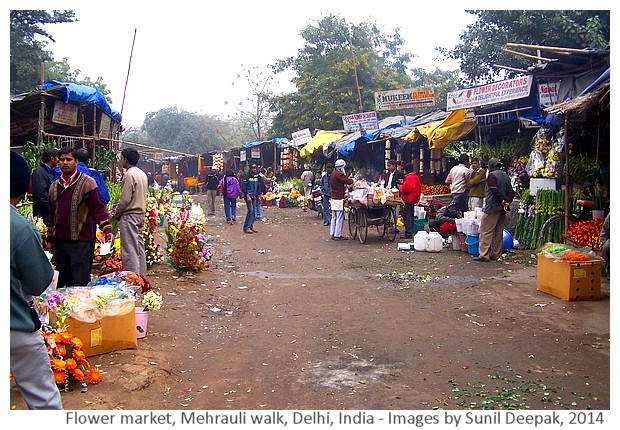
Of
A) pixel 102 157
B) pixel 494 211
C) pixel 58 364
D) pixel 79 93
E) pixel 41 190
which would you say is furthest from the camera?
pixel 102 157

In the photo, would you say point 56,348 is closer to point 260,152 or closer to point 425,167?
point 425,167

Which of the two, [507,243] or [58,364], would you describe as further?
[507,243]

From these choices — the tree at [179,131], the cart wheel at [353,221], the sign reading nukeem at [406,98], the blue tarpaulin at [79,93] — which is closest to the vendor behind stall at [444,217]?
the cart wheel at [353,221]

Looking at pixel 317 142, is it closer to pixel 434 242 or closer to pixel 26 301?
pixel 434 242

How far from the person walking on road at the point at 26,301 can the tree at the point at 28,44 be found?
20.4 meters

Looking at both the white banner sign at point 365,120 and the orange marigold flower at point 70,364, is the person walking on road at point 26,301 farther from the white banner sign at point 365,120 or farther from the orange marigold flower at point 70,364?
the white banner sign at point 365,120

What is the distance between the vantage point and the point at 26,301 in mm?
3545

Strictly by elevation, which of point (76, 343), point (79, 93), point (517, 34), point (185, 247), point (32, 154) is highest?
point (517, 34)

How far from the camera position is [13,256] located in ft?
11.1

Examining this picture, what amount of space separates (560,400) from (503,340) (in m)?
1.69

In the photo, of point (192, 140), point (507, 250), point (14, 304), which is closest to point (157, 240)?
point (507, 250)

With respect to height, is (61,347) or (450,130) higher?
(450,130)

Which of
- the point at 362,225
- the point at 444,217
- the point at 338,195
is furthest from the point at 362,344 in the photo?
the point at 338,195

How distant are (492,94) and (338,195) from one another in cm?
414
